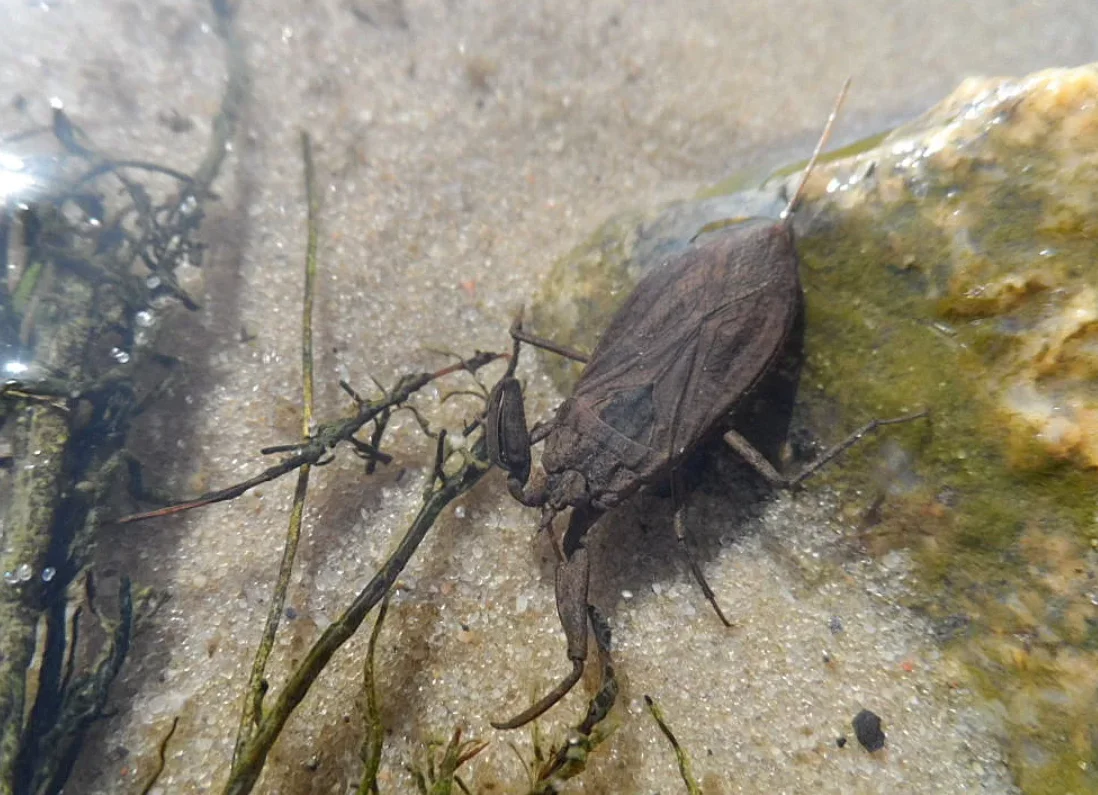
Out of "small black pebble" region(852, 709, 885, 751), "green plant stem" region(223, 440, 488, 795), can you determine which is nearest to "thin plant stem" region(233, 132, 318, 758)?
"green plant stem" region(223, 440, 488, 795)

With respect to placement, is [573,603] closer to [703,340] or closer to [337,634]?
[337,634]

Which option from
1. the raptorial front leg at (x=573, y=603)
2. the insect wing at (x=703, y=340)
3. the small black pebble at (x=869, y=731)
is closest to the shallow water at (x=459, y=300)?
the small black pebble at (x=869, y=731)

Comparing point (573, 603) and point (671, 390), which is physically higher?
point (671, 390)

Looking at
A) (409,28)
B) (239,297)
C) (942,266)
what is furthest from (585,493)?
(409,28)

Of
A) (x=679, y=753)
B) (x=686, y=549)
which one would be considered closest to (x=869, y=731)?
(x=679, y=753)

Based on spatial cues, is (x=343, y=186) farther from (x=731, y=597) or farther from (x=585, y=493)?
(x=731, y=597)

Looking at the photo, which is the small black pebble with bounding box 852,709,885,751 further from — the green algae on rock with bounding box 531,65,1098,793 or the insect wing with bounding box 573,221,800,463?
the insect wing with bounding box 573,221,800,463
